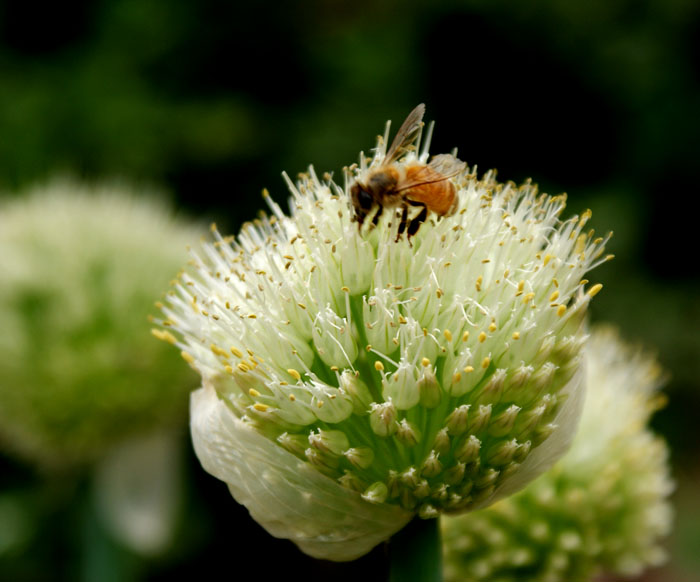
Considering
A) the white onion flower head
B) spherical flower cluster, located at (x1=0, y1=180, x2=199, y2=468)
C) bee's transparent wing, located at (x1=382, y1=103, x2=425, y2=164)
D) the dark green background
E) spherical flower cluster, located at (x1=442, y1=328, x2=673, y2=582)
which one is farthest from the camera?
the dark green background

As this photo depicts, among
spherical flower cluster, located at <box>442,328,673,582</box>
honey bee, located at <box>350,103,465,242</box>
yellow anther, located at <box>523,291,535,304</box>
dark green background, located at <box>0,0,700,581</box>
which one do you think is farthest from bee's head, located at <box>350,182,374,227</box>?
dark green background, located at <box>0,0,700,581</box>

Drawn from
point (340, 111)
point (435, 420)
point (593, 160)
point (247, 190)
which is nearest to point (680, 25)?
point (593, 160)

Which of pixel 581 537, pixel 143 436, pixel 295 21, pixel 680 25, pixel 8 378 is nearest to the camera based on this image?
pixel 581 537

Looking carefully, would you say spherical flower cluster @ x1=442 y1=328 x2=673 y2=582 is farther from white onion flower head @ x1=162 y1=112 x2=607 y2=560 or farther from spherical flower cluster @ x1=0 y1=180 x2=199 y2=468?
spherical flower cluster @ x1=0 y1=180 x2=199 y2=468

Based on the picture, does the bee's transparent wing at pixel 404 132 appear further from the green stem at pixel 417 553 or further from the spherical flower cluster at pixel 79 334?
the spherical flower cluster at pixel 79 334

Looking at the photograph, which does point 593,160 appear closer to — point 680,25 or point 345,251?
point 680,25

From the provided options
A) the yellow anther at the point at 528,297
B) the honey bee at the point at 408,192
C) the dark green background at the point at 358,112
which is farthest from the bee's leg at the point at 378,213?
the dark green background at the point at 358,112
